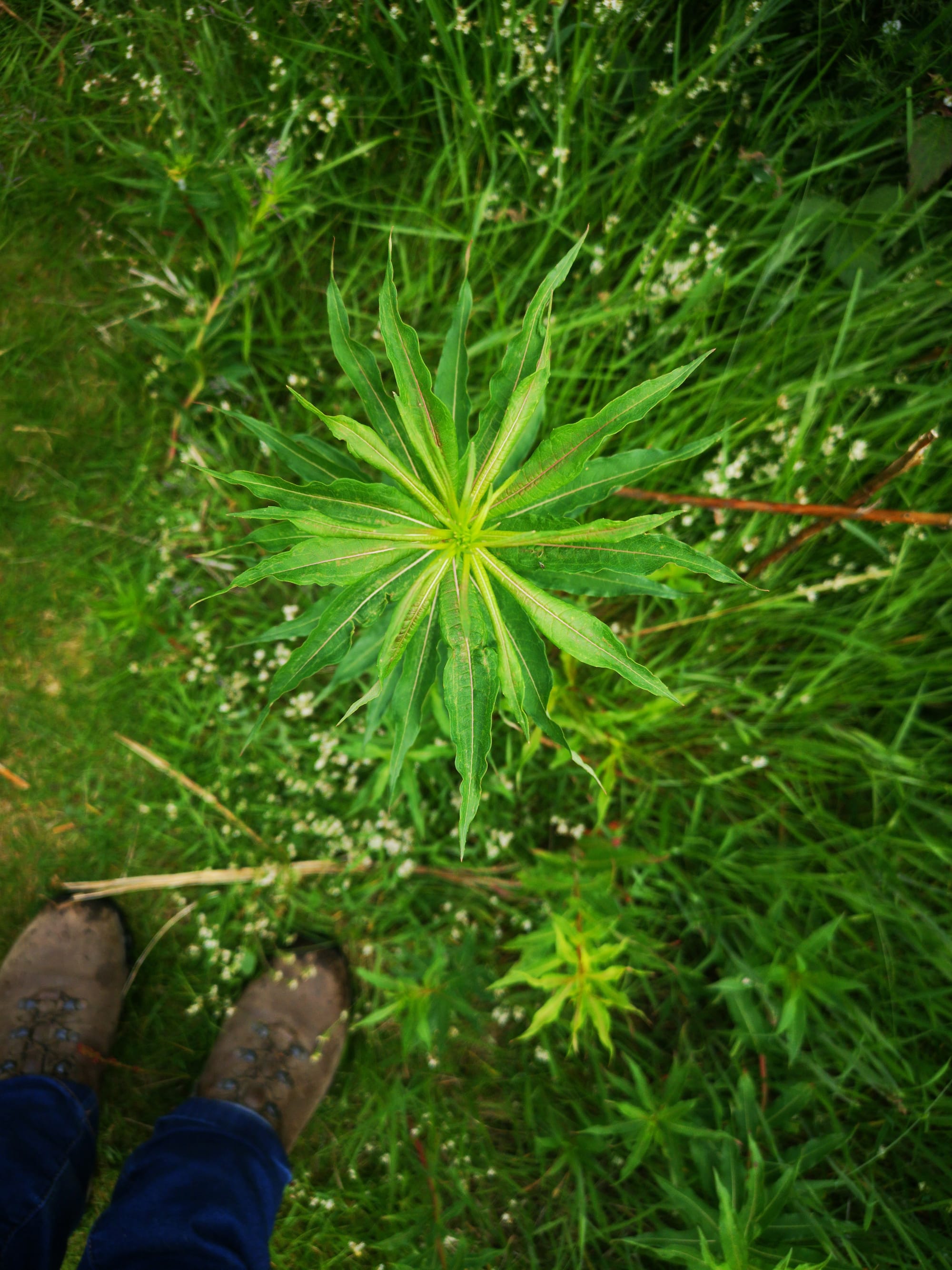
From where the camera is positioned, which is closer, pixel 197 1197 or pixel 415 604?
pixel 415 604

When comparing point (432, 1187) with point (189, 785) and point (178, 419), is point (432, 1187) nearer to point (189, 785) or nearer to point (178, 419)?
point (189, 785)

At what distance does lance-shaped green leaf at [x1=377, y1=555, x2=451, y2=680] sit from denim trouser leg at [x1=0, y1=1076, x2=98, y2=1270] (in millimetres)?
2049

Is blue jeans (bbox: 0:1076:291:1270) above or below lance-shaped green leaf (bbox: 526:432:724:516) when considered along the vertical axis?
below

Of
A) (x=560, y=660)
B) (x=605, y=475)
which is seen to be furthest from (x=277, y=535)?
(x=560, y=660)

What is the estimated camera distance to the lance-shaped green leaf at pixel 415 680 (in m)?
1.42

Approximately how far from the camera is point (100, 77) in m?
2.20

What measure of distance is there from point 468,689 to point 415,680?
0.57 ft

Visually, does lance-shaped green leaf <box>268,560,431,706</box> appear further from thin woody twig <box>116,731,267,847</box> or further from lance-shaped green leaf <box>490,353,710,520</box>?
thin woody twig <box>116,731,267,847</box>

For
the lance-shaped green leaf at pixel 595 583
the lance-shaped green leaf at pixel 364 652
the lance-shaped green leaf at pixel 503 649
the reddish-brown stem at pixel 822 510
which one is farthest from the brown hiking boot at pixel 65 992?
the reddish-brown stem at pixel 822 510

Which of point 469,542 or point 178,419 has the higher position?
point 469,542

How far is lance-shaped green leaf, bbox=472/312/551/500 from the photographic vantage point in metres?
1.29

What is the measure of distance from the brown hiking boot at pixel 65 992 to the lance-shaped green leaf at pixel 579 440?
219 centimetres

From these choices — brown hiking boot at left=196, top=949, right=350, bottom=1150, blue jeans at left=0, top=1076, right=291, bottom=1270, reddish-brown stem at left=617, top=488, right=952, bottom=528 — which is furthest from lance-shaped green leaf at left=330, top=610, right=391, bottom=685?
blue jeans at left=0, top=1076, right=291, bottom=1270

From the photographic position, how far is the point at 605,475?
1462 millimetres
